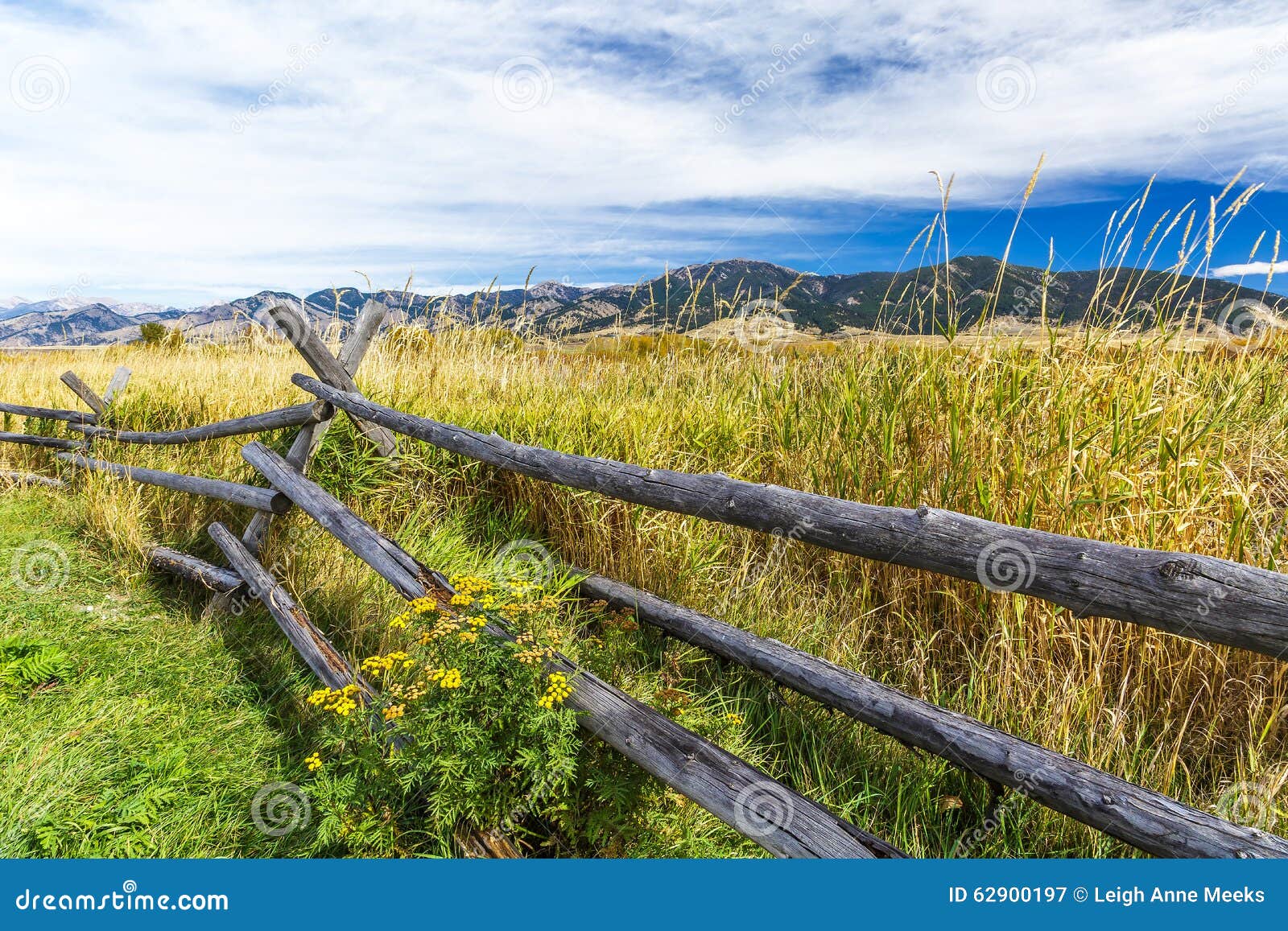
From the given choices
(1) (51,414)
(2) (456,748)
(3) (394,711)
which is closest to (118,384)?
(1) (51,414)

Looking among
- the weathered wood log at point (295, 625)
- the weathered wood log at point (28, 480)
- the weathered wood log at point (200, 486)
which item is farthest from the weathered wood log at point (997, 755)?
the weathered wood log at point (28, 480)

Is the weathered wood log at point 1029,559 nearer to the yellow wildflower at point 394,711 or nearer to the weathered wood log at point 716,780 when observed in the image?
the weathered wood log at point 716,780

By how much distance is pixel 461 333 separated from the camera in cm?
792

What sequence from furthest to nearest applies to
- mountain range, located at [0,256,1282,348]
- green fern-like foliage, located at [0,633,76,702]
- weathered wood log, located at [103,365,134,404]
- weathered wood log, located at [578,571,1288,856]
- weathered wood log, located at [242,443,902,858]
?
weathered wood log, located at [103,365,134,404], mountain range, located at [0,256,1282,348], green fern-like foliage, located at [0,633,76,702], weathered wood log, located at [242,443,902,858], weathered wood log, located at [578,571,1288,856]

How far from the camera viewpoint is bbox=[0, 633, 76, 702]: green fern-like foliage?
3.36m

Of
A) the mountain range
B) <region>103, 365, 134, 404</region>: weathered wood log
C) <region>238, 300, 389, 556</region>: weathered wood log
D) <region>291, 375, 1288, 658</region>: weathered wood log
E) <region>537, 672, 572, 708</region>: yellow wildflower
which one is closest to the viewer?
<region>291, 375, 1288, 658</region>: weathered wood log

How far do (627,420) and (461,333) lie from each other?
381cm

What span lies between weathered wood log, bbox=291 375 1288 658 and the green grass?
2074 millimetres

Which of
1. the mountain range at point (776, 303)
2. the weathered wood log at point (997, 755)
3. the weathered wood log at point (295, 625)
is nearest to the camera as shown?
the weathered wood log at point (997, 755)

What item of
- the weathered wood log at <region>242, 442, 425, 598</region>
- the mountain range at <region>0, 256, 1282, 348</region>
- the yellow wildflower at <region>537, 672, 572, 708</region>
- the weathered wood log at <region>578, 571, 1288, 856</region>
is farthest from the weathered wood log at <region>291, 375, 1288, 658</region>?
the mountain range at <region>0, 256, 1282, 348</region>

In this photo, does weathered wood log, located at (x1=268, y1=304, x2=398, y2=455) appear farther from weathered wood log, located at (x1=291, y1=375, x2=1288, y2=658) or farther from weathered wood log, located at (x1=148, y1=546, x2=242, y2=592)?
weathered wood log, located at (x1=291, y1=375, x2=1288, y2=658)

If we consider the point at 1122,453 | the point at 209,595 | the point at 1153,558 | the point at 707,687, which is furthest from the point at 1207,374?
the point at 209,595

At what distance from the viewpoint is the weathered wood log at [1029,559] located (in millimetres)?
1640

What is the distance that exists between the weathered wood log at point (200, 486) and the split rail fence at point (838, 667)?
371 mm
